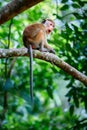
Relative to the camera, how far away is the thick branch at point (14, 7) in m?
2.78

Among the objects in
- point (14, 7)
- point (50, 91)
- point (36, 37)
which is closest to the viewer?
point (14, 7)

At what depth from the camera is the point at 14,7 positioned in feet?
9.30

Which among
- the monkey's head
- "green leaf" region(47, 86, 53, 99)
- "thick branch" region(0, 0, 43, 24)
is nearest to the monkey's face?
the monkey's head

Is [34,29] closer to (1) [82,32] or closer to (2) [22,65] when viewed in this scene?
(1) [82,32]

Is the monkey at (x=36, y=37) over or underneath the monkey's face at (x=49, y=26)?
underneath

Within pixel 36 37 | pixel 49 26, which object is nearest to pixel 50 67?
pixel 49 26

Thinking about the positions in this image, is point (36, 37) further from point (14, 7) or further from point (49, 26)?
point (14, 7)

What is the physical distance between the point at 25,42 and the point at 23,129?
61.5 inches

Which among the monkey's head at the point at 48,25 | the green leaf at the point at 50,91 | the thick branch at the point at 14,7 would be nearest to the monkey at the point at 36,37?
the monkey's head at the point at 48,25

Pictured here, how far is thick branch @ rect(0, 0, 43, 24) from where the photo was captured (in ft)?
9.11

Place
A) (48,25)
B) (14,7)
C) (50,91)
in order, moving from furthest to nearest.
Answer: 1. (50,91)
2. (48,25)
3. (14,7)

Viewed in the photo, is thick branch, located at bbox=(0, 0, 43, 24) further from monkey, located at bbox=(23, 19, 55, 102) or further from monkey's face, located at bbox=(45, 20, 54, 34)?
monkey's face, located at bbox=(45, 20, 54, 34)

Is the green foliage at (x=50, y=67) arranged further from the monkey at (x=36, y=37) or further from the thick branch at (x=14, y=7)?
the thick branch at (x=14, y=7)

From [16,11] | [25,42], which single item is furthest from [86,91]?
[16,11]
